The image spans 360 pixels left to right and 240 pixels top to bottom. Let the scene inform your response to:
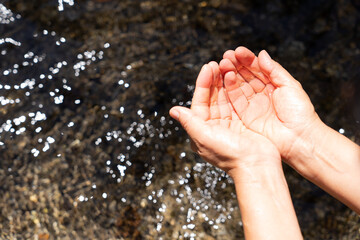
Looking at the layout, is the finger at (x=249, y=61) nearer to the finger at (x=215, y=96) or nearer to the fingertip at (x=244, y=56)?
the fingertip at (x=244, y=56)

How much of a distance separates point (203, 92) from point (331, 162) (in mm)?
801

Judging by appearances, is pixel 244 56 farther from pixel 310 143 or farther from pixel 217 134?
pixel 310 143

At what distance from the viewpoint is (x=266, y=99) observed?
2.18 metres

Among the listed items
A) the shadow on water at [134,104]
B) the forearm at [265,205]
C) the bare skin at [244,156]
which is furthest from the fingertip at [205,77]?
the shadow on water at [134,104]

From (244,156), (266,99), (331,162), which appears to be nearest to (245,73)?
(266,99)

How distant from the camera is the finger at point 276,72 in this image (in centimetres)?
209

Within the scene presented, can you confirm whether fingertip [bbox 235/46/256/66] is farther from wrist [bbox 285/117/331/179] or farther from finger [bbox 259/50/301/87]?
wrist [bbox 285/117/331/179]

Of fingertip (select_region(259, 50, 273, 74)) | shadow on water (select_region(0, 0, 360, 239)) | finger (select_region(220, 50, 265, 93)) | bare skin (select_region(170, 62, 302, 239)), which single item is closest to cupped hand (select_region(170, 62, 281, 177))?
bare skin (select_region(170, 62, 302, 239))

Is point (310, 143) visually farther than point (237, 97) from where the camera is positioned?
No

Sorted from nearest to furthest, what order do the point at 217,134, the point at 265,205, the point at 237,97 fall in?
the point at 265,205 < the point at 217,134 < the point at 237,97

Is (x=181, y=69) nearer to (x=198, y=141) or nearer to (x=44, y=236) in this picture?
(x=198, y=141)

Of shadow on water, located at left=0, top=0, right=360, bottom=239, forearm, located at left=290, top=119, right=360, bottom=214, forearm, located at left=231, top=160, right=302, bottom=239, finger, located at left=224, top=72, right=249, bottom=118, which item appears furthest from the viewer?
shadow on water, located at left=0, top=0, right=360, bottom=239

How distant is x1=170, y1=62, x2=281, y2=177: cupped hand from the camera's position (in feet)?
6.45

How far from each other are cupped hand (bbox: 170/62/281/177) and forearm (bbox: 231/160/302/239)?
0.06 m
